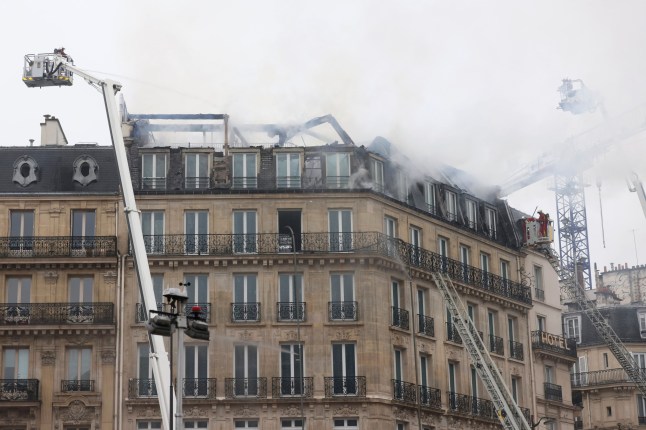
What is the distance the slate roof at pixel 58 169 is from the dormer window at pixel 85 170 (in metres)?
0.17

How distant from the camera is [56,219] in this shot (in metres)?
70.1

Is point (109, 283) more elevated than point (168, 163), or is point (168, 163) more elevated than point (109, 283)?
point (168, 163)

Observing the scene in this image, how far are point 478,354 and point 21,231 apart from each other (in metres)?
22.9

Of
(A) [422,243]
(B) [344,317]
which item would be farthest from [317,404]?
(A) [422,243]

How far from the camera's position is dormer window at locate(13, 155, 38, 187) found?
233 ft

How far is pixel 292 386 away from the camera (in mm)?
67812

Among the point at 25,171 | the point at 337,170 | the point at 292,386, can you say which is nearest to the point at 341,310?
the point at 292,386

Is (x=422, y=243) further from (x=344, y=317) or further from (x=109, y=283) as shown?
(x=109, y=283)

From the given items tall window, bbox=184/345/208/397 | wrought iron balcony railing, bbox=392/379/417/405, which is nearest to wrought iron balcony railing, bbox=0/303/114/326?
tall window, bbox=184/345/208/397

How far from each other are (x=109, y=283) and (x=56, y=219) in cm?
413

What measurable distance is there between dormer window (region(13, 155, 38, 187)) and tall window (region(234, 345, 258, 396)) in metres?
13.2

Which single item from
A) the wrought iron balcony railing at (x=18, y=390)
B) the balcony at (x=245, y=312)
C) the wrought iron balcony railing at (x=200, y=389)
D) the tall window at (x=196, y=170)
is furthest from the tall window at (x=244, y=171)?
the wrought iron balcony railing at (x=18, y=390)

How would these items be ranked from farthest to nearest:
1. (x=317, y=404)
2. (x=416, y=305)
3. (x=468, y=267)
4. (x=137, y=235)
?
(x=468, y=267), (x=416, y=305), (x=317, y=404), (x=137, y=235)

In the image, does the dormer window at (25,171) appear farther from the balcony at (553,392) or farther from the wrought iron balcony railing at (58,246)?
the balcony at (553,392)
